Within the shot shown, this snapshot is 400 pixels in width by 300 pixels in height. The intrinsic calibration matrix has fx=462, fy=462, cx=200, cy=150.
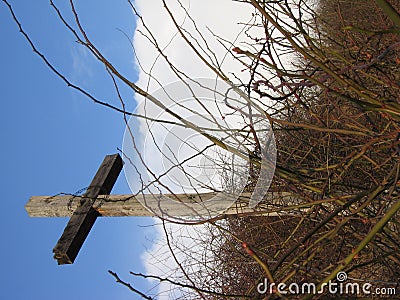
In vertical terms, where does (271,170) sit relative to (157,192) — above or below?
below

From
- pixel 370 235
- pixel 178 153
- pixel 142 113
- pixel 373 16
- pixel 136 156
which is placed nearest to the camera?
pixel 370 235

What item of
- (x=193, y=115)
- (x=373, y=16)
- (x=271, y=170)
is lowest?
(x=271, y=170)

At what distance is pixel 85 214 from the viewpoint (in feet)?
7.99

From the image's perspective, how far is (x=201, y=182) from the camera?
1.58m

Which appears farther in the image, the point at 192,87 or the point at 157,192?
the point at 157,192

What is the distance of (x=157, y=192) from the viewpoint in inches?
61.0

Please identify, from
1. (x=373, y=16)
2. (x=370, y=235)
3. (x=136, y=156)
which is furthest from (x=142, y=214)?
(x=373, y=16)

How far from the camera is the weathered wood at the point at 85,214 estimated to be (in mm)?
2316

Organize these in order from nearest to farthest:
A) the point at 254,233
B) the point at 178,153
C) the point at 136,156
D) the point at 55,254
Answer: the point at 136,156, the point at 178,153, the point at 55,254, the point at 254,233

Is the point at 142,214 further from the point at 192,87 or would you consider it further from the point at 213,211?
the point at 192,87

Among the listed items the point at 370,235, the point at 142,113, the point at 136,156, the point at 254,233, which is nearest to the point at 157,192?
the point at 136,156

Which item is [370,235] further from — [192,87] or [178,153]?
[178,153]

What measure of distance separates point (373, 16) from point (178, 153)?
343 centimetres

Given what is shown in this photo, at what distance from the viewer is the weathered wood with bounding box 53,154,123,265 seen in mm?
2316
